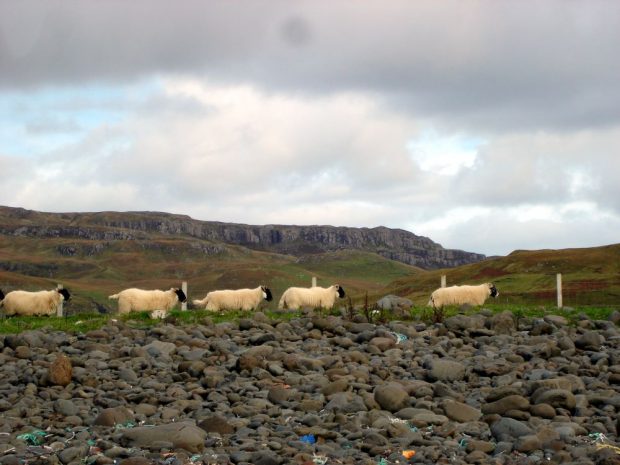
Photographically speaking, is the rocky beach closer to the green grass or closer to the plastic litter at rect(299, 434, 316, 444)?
the plastic litter at rect(299, 434, 316, 444)

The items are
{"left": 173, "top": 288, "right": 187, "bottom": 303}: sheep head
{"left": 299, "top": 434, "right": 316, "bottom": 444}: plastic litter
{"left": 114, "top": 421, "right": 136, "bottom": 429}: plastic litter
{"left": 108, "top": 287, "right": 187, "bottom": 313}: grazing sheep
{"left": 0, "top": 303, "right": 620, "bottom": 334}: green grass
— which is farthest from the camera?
{"left": 173, "top": 288, "right": 187, "bottom": 303}: sheep head

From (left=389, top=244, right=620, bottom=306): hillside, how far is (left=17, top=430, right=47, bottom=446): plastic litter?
107 feet

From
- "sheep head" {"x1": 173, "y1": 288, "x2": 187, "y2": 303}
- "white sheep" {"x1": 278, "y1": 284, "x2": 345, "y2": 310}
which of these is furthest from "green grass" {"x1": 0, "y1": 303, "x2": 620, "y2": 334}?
"white sheep" {"x1": 278, "y1": 284, "x2": 345, "y2": 310}

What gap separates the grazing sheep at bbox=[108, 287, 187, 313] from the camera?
1181 inches

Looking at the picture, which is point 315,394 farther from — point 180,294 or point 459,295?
point 459,295

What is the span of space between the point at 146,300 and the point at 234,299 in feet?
11.8

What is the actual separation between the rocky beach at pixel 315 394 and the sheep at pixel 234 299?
35.9ft

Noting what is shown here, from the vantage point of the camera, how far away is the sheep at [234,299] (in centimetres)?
3083

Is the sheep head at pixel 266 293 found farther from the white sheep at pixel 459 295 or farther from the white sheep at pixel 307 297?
the white sheep at pixel 459 295

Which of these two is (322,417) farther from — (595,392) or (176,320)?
(176,320)

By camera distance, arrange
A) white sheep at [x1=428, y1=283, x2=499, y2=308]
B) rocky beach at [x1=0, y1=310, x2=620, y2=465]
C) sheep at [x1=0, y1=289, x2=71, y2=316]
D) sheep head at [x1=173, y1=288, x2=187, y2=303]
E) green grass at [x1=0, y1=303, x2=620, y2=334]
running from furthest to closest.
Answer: white sheep at [x1=428, y1=283, x2=499, y2=308]
sheep at [x1=0, y1=289, x2=71, y2=316]
sheep head at [x1=173, y1=288, x2=187, y2=303]
green grass at [x1=0, y1=303, x2=620, y2=334]
rocky beach at [x1=0, y1=310, x2=620, y2=465]

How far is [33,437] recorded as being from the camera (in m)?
11.3

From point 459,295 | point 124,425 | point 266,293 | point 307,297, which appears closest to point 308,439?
point 124,425

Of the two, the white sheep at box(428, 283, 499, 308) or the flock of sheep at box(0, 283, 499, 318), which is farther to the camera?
the white sheep at box(428, 283, 499, 308)
